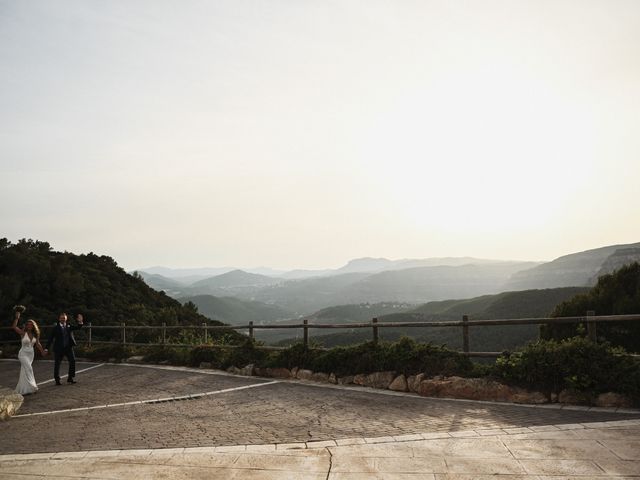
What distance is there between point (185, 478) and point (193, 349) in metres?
11.2

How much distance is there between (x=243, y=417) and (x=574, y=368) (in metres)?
6.20

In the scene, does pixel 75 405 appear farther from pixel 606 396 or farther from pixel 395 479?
pixel 606 396

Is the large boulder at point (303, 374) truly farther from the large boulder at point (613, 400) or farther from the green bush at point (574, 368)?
the large boulder at point (613, 400)

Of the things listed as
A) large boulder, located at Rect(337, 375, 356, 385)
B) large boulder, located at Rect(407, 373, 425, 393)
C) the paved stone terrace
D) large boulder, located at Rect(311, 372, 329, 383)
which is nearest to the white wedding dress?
the paved stone terrace

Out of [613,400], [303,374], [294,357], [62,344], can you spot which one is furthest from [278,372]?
[613,400]

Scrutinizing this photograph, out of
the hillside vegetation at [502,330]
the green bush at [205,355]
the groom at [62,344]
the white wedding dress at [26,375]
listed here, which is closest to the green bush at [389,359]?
the green bush at [205,355]

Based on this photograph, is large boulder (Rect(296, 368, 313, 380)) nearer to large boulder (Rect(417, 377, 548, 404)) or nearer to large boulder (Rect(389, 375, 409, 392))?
large boulder (Rect(389, 375, 409, 392))

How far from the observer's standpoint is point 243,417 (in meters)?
8.28

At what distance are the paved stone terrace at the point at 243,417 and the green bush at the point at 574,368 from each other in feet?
2.22

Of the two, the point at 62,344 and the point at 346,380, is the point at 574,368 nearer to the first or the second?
the point at 346,380

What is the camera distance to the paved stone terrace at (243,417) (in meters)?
6.90

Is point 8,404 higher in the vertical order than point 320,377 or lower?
higher

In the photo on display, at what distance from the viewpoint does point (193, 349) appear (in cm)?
1597

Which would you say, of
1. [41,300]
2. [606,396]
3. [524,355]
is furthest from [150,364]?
[41,300]
